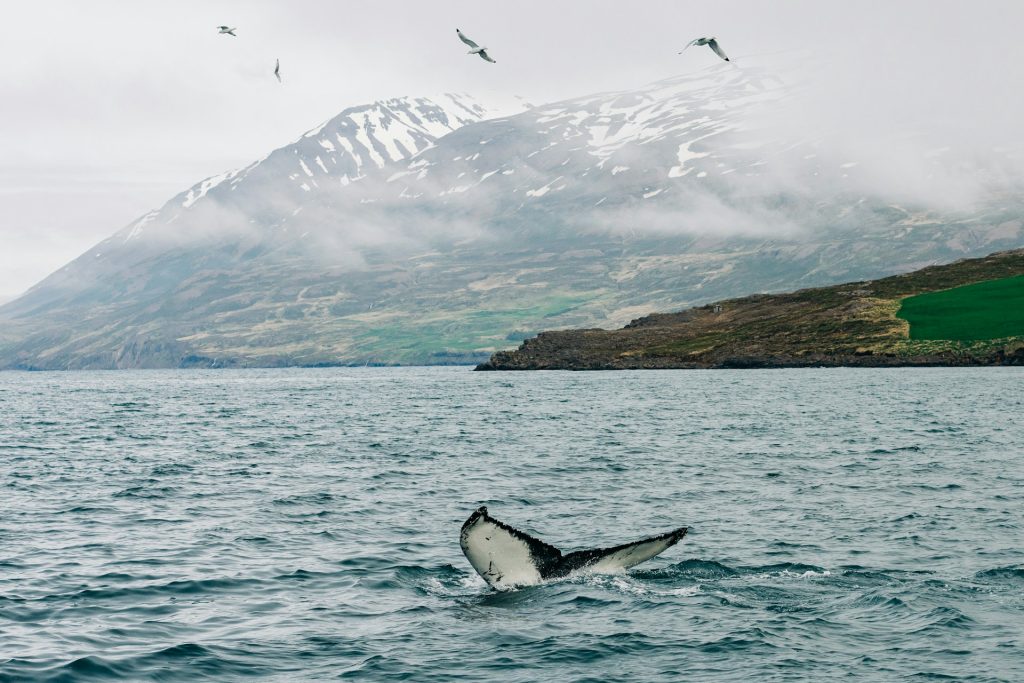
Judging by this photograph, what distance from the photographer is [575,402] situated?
120938 millimetres

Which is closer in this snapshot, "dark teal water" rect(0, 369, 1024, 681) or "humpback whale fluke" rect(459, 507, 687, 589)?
"dark teal water" rect(0, 369, 1024, 681)

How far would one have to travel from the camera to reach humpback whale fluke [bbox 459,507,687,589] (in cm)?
2859

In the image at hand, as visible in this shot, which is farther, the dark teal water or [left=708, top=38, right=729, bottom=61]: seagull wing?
[left=708, top=38, right=729, bottom=61]: seagull wing

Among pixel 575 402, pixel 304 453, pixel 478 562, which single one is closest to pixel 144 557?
pixel 478 562

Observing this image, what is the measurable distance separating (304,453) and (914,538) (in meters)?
41.5

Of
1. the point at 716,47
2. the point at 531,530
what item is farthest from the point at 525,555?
the point at 716,47

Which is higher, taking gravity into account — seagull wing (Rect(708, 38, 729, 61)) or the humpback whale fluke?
seagull wing (Rect(708, 38, 729, 61))

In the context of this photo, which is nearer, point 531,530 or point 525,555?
point 525,555

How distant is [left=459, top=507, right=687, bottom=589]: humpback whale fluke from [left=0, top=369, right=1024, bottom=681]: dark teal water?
50 centimetres

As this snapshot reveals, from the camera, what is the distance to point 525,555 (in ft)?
96.3

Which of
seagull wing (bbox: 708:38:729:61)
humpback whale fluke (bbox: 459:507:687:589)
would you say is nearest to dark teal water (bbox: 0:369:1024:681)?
humpback whale fluke (bbox: 459:507:687:589)

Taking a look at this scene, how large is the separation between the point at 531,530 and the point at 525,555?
8.31 metres

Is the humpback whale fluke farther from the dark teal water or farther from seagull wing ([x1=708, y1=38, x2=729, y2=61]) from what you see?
seagull wing ([x1=708, y1=38, x2=729, y2=61])

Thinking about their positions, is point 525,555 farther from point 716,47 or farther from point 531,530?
point 716,47
